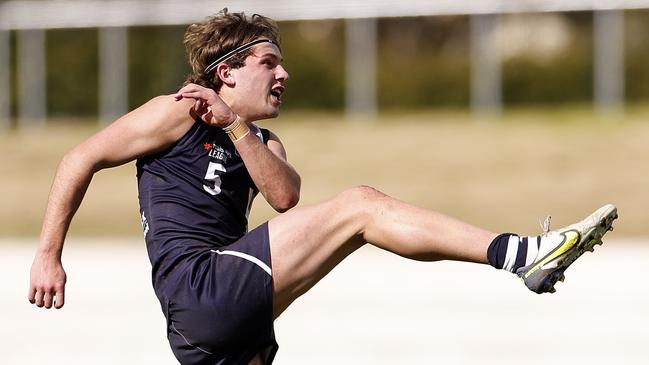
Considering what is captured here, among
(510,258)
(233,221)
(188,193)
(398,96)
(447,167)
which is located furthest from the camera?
(398,96)

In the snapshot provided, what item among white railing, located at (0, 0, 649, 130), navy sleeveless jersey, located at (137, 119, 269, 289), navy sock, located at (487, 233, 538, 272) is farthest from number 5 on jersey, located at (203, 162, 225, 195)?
white railing, located at (0, 0, 649, 130)

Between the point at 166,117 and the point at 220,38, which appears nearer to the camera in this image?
the point at 166,117

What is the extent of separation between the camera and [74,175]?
4.65 metres

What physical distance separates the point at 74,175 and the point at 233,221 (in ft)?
2.23

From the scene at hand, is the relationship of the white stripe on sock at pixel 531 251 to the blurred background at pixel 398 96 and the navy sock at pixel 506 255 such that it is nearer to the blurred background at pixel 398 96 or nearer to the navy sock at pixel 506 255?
the navy sock at pixel 506 255

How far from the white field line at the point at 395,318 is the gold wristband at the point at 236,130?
2.82m

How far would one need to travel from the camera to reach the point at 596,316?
8.91 meters

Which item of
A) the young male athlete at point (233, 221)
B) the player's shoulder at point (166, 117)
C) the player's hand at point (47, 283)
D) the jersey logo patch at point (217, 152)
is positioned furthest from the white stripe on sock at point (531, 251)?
the player's hand at point (47, 283)

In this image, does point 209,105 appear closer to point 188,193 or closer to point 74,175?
point 188,193

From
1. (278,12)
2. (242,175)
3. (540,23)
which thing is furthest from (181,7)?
(242,175)

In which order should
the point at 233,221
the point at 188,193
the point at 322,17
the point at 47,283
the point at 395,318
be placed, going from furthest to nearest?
→ the point at 322,17
the point at 395,318
the point at 233,221
the point at 188,193
the point at 47,283

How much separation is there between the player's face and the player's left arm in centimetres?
19

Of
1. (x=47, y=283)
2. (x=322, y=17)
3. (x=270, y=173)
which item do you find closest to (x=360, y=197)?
(x=270, y=173)

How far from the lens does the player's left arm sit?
471cm
